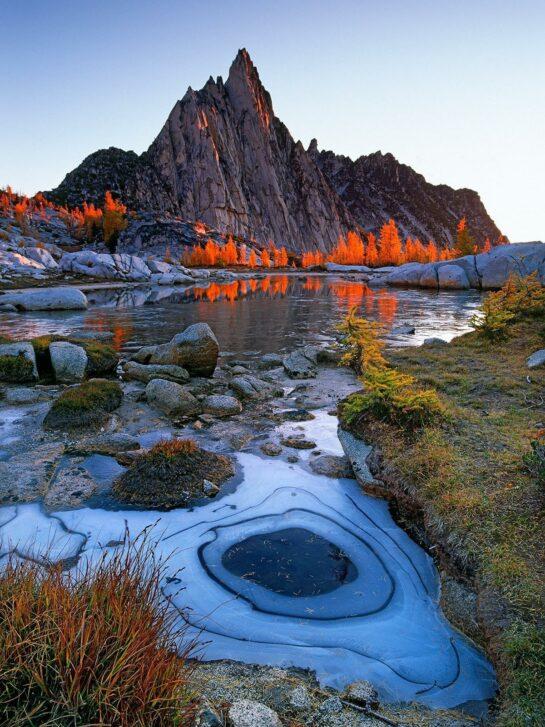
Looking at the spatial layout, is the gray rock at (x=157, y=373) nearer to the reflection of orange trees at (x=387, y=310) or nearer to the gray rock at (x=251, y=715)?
the gray rock at (x=251, y=715)

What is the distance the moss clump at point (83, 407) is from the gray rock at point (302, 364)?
216 inches

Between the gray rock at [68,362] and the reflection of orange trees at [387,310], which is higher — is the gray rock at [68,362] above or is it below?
above

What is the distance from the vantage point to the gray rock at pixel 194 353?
44.9 ft

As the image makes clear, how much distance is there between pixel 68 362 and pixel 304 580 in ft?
35.9

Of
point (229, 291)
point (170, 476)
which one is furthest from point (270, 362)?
point (229, 291)

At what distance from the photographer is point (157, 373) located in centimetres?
1313

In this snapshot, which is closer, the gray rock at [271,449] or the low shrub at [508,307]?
the gray rock at [271,449]

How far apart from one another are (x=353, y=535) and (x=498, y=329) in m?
12.1

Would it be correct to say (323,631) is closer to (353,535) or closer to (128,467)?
(353,535)

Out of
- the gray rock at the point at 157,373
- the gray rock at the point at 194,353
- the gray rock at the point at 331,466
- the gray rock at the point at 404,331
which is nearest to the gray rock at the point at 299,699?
the gray rock at the point at 331,466

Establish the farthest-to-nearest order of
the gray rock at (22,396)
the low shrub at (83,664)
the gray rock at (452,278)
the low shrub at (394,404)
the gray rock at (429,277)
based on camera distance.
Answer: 1. the gray rock at (429,277)
2. the gray rock at (452,278)
3. the gray rock at (22,396)
4. the low shrub at (394,404)
5. the low shrub at (83,664)

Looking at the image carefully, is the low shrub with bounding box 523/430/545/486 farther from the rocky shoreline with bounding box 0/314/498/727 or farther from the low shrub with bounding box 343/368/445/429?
the low shrub with bounding box 343/368/445/429

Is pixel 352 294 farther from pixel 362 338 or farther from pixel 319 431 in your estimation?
pixel 319 431

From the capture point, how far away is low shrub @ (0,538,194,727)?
213 cm
